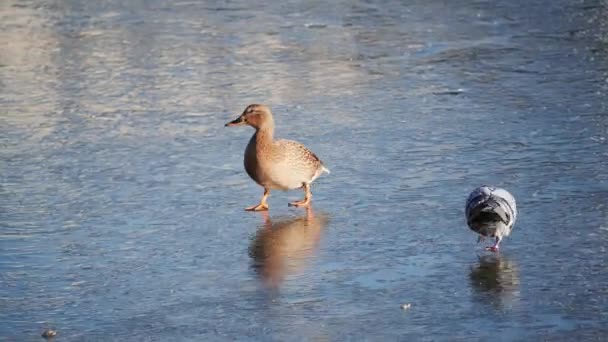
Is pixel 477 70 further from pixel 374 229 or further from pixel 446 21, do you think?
pixel 374 229

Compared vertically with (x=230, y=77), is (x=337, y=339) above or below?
above

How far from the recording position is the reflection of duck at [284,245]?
8.41 meters

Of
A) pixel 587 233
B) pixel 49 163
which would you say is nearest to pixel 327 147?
pixel 49 163

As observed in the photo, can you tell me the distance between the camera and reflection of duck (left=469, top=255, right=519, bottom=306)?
7.79 m

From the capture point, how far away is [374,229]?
9172 mm

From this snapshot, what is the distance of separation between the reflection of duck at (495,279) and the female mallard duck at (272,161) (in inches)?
74.6

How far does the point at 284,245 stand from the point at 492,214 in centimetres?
140

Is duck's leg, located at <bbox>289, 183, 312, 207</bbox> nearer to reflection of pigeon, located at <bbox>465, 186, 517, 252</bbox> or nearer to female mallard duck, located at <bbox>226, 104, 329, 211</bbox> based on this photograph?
female mallard duck, located at <bbox>226, 104, 329, 211</bbox>

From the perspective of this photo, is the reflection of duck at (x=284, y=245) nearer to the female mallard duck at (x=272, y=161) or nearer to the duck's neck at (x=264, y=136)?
the female mallard duck at (x=272, y=161)

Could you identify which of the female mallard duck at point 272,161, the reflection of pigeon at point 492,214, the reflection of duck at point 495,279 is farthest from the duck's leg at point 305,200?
the reflection of duck at point 495,279

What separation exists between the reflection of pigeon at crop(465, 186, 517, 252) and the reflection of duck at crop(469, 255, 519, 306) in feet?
0.54

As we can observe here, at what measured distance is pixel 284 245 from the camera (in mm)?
8992

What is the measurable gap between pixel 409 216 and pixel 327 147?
2136 millimetres

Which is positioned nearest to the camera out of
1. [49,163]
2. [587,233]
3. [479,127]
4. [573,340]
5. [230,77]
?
[573,340]
